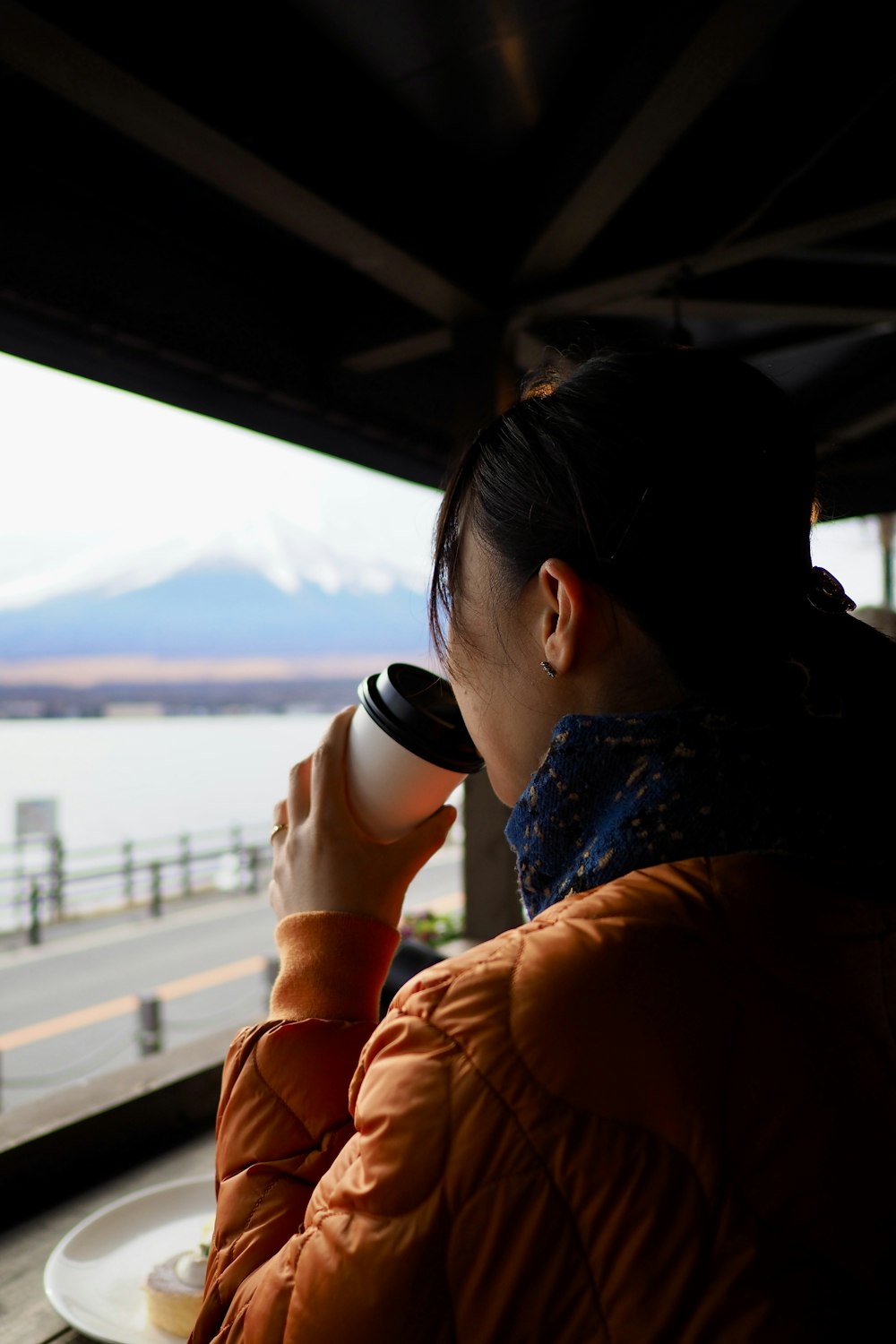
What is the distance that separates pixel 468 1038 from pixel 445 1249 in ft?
0.30

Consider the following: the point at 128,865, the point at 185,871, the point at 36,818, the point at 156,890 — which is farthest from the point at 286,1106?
the point at 185,871

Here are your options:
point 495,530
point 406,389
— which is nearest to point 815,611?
point 495,530

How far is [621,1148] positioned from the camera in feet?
1.35

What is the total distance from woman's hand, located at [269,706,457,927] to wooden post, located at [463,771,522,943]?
148cm

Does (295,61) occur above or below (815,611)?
above

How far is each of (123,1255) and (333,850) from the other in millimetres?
572

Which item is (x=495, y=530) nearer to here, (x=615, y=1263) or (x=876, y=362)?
(x=615, y=1263)

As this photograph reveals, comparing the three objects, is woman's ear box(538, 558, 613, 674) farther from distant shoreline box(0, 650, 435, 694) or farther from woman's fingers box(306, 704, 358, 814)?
distant shoreline box(0, 650, 435, 694)

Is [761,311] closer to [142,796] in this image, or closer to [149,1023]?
[149,1023]

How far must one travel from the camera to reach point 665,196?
73.0 inches

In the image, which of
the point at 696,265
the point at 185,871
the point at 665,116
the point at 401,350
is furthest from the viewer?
the point at 185,871

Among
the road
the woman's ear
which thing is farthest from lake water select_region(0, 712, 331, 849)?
the woman's ear

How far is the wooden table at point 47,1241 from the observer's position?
881 millimetres

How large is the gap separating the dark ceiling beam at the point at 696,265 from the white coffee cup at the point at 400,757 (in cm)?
137
